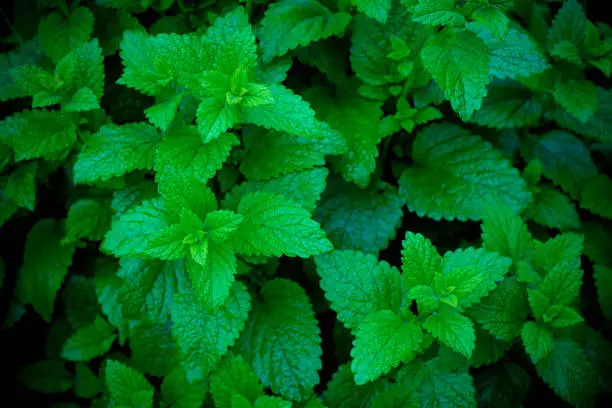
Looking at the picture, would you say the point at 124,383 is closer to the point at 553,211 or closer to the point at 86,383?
the point at 86,383

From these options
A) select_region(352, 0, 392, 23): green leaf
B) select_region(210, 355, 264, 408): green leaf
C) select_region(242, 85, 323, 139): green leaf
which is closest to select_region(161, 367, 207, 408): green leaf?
select_region(210, 355, 264, 408): green leaf

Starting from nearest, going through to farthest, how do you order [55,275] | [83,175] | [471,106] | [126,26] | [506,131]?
[471,106] → [83,175] → [55,275] → [126,26] → [506,131]

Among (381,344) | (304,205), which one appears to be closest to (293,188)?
(304,205)

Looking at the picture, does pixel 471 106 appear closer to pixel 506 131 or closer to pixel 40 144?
pixel 506 131

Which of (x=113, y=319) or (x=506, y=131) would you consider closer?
(x=113, y=319)

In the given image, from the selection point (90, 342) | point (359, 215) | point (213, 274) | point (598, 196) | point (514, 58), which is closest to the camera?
point (213, 274)

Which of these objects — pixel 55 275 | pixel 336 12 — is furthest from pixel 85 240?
pixel 336 12

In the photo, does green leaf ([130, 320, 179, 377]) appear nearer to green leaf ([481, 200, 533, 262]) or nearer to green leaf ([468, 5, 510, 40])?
green leaf ([481, 200, 533, 262])
